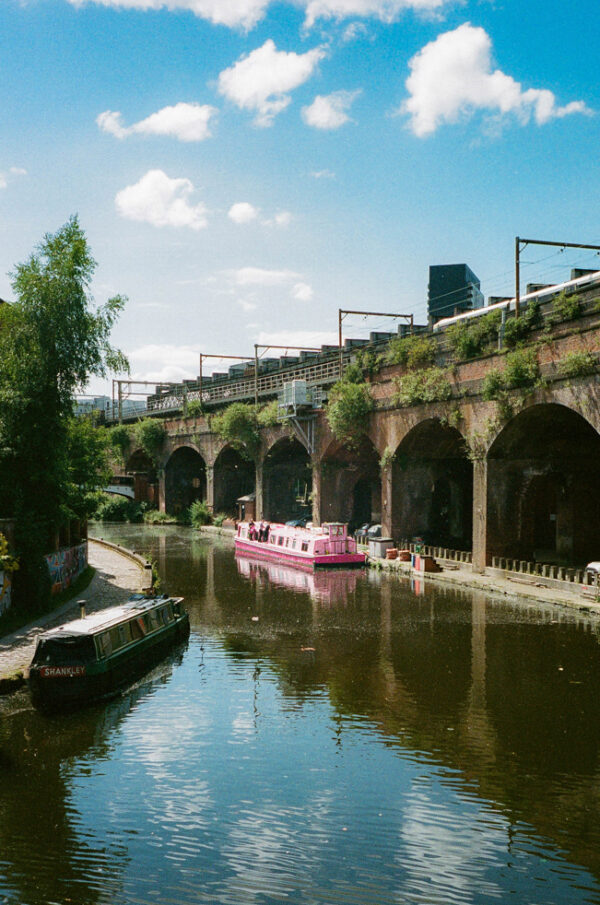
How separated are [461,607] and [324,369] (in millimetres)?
24529

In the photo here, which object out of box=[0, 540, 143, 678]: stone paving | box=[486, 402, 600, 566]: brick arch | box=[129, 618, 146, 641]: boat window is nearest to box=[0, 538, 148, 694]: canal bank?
box=[0, 540, 143, 678]: stone paving

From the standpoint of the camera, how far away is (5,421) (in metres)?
18.9

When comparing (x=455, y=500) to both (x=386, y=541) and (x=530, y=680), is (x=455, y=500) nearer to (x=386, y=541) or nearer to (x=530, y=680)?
(x=386, y=541)

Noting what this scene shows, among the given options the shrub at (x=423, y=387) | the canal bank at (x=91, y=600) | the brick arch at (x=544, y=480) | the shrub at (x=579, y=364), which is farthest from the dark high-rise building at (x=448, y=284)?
the shrub at (x=579, y=364)

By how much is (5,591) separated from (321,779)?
35.2ft

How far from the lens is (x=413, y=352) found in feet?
106

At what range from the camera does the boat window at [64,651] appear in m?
12.6

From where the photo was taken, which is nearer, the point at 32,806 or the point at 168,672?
the point at 32,806

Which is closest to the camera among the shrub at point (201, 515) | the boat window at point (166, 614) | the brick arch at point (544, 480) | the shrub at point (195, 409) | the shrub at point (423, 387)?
the boat window at point (166, 614)

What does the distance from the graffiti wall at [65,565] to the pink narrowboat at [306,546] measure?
30.7 ft

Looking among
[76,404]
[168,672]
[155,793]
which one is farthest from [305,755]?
[76,404]

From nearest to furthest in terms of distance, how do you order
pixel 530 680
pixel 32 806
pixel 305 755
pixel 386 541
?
pixel 32 806, pixel 305 755, pixel 530 680, pixel 386 541

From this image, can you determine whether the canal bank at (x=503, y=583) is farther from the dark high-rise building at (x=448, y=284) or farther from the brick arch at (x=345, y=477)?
the dark high-rise building at (x=448, y=284)

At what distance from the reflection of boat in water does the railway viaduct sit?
197 inches
